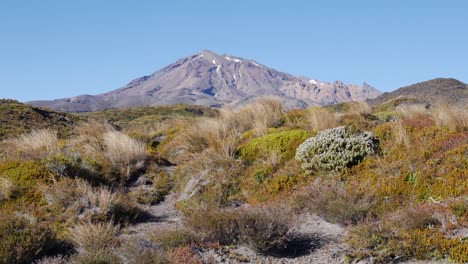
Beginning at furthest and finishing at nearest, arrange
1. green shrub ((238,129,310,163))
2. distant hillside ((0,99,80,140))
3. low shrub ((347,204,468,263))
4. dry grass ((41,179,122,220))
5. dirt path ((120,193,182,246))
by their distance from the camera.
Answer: distant hillside ((0,99,80,140)), green shrub ((238,129,310,163)), dry grass ((41,179,122,220)), dirt path ((120,193,182,246)), low shrub ((347,204,468,263))

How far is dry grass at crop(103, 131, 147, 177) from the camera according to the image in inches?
439

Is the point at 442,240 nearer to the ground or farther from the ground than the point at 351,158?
nearer to the ground

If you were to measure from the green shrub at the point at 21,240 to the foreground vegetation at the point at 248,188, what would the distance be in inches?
0.6

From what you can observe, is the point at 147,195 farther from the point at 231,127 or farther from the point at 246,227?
the point at 231,127

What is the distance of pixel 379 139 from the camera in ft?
31.7

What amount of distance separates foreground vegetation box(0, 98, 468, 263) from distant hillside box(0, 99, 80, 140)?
2022 cm

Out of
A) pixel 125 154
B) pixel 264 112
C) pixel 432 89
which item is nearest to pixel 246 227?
pixel 125 154

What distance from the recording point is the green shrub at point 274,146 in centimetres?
1030

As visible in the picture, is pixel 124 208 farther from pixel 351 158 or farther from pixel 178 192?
pixel 351 158

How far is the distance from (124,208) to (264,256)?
10.3 feet

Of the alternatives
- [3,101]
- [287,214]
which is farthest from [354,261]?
→ [3,101]

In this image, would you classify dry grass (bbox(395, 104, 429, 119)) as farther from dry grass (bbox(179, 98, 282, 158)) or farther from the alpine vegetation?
dry grass (bbox(179, 98, 282, 158))

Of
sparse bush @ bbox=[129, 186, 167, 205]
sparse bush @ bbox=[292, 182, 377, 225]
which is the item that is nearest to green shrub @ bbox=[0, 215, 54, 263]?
sparse bush @ bbox=[129, 186, 167, 205]

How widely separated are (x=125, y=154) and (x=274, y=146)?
3.67 m
